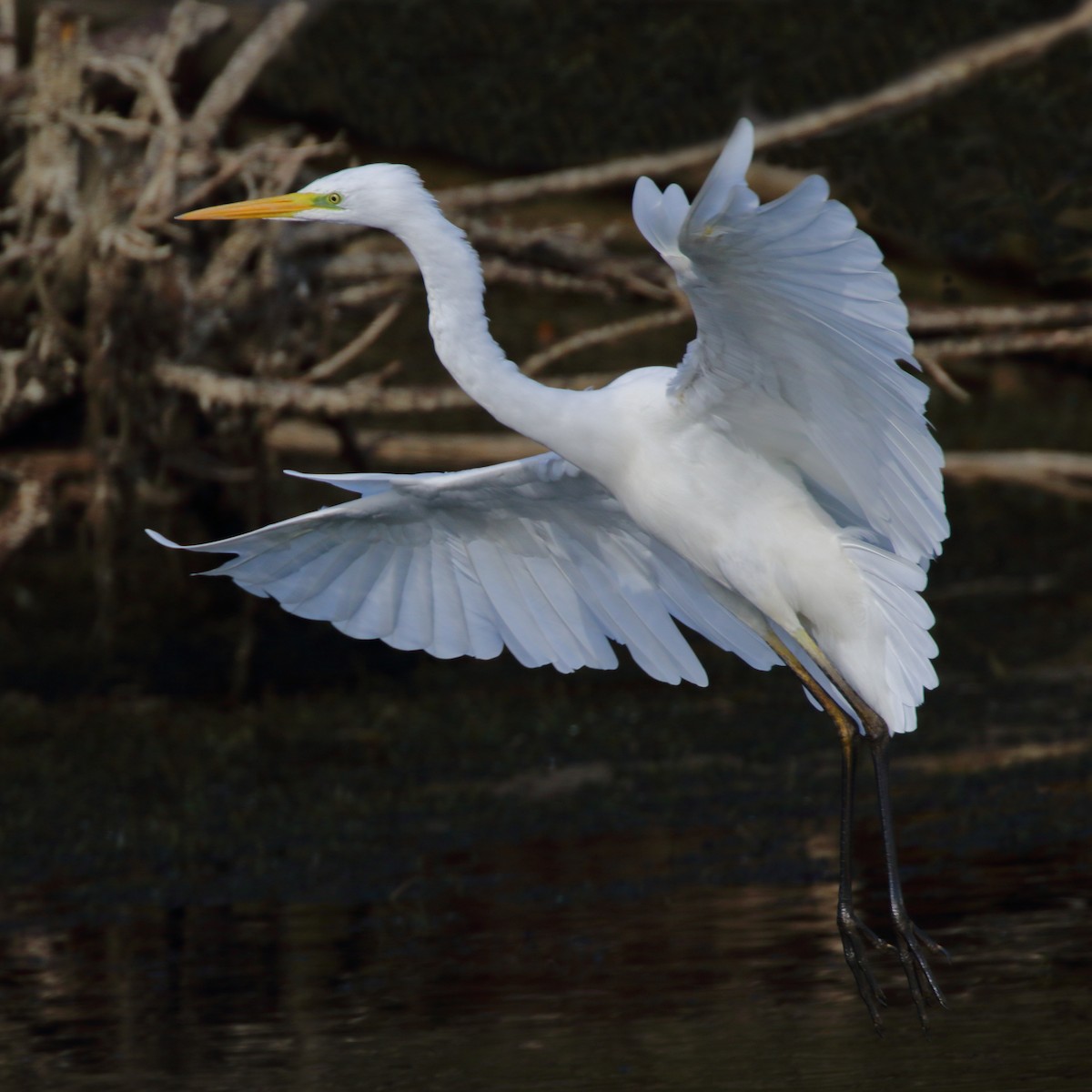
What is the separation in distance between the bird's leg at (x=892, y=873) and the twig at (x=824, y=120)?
4.98m

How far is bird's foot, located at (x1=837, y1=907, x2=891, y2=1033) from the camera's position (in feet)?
16.6

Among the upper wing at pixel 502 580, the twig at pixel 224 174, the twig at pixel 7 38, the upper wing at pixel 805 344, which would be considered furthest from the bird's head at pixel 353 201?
the twig at pixel 7 38

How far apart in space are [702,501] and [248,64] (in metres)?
5.85

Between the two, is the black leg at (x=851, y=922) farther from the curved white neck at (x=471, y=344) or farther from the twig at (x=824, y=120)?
the twig at (x=824, y=120)

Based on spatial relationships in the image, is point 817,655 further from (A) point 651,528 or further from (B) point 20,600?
(B) point 20,600

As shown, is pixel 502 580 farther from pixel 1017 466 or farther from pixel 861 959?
pixel 1017 466

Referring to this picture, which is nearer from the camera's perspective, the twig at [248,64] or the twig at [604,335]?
the twig at [604,335]

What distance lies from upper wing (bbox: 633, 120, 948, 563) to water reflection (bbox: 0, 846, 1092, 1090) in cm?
128

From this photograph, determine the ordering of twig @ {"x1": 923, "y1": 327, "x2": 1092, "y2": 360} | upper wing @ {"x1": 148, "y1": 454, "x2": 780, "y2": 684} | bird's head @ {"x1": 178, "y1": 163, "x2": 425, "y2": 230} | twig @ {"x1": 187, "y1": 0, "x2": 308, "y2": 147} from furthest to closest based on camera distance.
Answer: twig @ {"x1": 187, "y1": 0, "x2": 308, "y2": 147}
twig @ {"x1": 923, "y1": 327, "x2": 1092, "y2": 360}
upper wing @ {"x1": 148, "y1": 454, "x2": 780, "y2": 684}
bird's head @ {"x1": 178, "y1": 163, "x2": 425, "y2": 230}

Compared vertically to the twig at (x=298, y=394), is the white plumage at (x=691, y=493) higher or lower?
lower

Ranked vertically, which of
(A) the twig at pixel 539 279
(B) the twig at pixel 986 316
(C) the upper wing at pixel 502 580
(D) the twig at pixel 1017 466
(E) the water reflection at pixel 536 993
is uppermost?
(A) the twig at pixel 539 279

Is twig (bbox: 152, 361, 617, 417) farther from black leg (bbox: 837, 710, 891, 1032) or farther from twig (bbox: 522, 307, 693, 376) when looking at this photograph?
black leg (bbox: 837, 710, 891, 1032)

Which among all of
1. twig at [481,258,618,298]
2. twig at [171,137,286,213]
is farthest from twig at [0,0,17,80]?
twig at [481,258,618,298]

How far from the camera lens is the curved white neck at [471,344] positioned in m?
5.16
